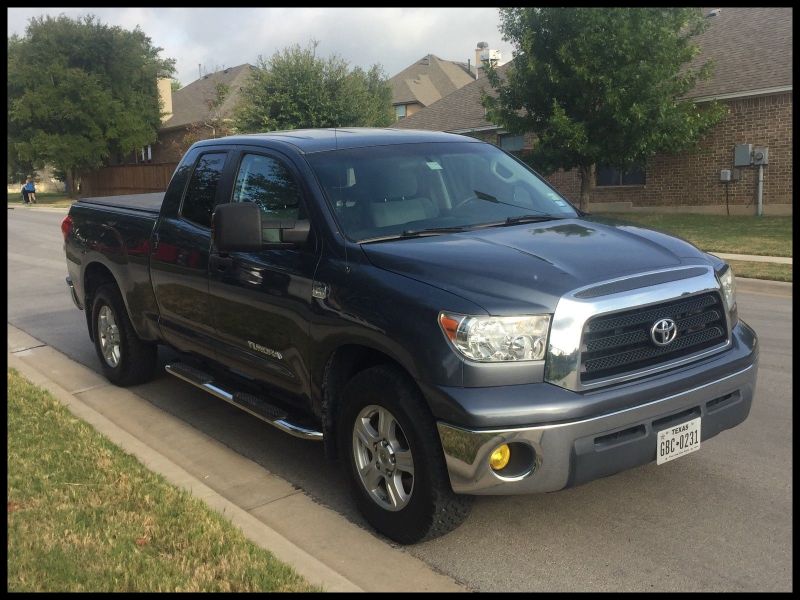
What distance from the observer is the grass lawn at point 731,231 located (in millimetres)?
14859

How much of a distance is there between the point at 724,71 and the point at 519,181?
2092 centimetres

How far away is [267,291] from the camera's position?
4.61 meters

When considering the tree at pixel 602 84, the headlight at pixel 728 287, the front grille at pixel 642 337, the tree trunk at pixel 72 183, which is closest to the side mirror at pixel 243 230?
the front grille at pixel 642 337

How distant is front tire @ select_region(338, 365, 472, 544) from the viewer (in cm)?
362

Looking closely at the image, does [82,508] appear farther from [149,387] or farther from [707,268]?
[707,268]

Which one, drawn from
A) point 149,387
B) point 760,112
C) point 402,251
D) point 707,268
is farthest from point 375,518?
Answer: point 760,112

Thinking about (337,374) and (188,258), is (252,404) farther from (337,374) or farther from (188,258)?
(188,258)

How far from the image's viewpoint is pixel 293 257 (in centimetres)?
447

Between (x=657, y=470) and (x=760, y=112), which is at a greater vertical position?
(x=760, y=112)

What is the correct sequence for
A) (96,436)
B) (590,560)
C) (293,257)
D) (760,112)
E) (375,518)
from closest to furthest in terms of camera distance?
(590,560) < (375,518) < (293,257) < (96,436) < (760,112)

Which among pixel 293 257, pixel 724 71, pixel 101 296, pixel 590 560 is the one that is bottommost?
pixel 590 560

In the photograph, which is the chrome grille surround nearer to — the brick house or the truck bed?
the truck bed

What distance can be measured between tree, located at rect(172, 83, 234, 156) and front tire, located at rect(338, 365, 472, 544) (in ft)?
112

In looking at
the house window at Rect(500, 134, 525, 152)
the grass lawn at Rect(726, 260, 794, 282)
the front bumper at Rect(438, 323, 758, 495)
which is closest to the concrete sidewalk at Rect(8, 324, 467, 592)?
the front bumper at Rect(438, 323, 758, 495)
